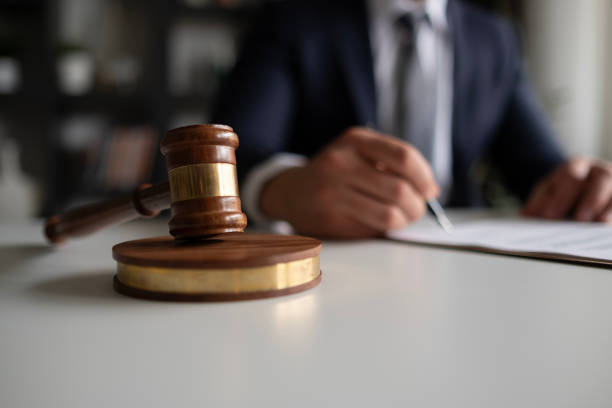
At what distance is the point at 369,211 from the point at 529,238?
21cm

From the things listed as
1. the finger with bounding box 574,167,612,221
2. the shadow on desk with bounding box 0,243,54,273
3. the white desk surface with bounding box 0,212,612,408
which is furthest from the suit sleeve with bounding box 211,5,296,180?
the white desk surface with bounding box 0,212,612,408

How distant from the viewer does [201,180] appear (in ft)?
1.30

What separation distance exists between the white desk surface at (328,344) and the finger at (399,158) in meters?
0.23

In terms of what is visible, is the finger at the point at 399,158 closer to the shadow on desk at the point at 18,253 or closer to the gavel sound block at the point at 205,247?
the gavel sound block at the point at 205,247

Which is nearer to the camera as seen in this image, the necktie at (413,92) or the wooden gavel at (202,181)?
the wooden gavel at (202,181)

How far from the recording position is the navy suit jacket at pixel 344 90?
1.16 meters

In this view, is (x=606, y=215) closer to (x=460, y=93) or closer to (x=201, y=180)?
(x=460, y=93)

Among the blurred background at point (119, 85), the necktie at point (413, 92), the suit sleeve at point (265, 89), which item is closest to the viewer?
the suit sleeve at point (265, 89)

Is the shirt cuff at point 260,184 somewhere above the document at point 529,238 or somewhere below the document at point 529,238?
above

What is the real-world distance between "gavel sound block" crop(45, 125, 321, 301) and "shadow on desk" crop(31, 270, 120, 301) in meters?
0.02

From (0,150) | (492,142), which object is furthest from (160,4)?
(492,142)

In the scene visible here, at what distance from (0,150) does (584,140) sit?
2.62m

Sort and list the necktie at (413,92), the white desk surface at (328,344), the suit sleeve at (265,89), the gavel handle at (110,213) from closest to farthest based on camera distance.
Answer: the white desk surface at (328,344)
the gavel handle at (110,213)
the suit sleeve at (265,89)
the necktie at (413,92)

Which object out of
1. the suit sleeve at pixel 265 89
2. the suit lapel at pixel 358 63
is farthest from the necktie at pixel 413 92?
the suit sleeve at pixel 265 89
